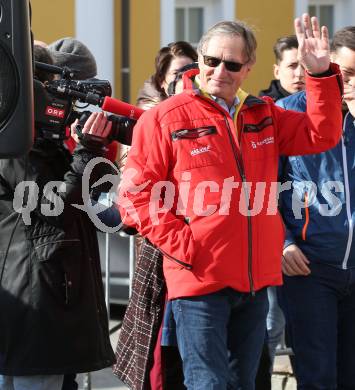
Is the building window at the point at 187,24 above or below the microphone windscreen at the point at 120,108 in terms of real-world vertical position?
below

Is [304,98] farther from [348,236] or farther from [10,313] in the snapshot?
[10,313]

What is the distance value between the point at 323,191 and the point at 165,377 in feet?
3.35

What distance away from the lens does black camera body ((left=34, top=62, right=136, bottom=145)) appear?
12.0 feet

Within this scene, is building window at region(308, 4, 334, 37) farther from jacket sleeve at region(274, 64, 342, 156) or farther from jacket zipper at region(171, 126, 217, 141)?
jacket zipper at region(171, 126, 217, 141)

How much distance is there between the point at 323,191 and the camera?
4.26 metres

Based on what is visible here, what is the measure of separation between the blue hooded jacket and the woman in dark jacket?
0.96m

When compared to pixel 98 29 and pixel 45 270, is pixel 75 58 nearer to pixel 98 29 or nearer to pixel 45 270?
pixel 45 270

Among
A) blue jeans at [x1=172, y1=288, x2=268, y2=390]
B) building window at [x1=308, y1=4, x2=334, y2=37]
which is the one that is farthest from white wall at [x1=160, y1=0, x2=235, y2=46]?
blue jeans at [x1=172, y1=288, x2=268, y2=390]

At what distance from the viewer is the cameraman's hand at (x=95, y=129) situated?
3.78 metres

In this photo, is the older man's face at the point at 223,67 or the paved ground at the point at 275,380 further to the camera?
the paved ground at the point at 275,380

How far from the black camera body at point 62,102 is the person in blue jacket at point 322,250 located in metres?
0.90

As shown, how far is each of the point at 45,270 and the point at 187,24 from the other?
973cm

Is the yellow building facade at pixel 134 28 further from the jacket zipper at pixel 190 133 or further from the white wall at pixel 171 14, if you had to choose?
→ the jacket zipper at pixel 190 133

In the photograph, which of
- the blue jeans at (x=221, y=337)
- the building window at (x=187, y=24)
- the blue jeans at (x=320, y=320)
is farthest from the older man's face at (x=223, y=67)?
the building window at (x=187, y=24)
